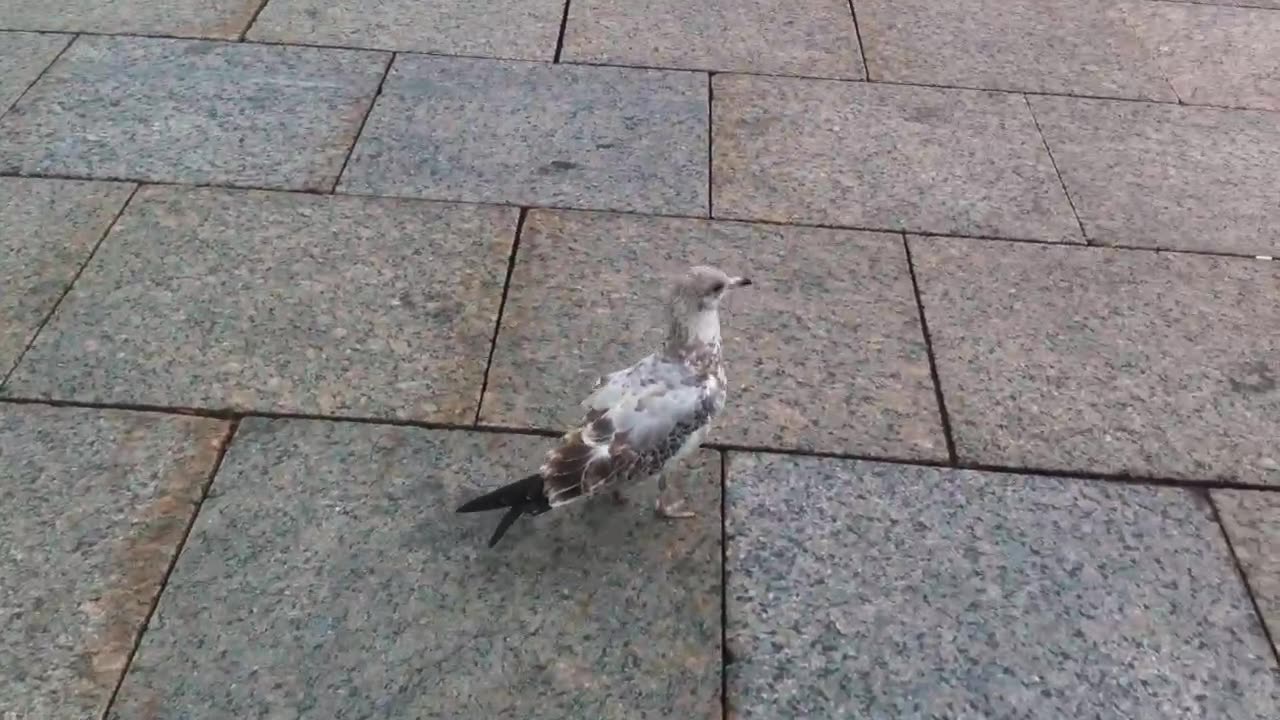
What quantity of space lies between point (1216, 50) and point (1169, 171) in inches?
59.4

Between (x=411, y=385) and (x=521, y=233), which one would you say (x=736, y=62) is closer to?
(x=521, y=233)

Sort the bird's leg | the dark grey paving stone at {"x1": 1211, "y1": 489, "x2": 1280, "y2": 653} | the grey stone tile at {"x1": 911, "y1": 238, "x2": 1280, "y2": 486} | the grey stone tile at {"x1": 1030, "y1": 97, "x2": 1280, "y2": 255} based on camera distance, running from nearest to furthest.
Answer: the dark grey paving stone at {"x1": 1211, "y1": 489, "x2": 1280, "y2": 653} < the bird's leg < the grey stone tile at {"x1": 911, "y1": 238, "x2": 1280, "y2": 486} < the grey stone tile at {"x1": 1030, "y1": 97, "x2": 1280, "y2": 255}

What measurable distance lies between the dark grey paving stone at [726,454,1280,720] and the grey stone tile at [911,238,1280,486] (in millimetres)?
207

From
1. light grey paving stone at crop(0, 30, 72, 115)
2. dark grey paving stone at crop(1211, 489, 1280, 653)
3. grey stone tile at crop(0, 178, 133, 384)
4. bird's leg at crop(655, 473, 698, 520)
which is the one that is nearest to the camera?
dark grey paving stone at crop(1211, 489, 1280, 653)

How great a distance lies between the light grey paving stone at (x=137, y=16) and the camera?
19.2 feet

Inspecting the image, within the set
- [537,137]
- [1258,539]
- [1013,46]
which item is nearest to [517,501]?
[1258,539]

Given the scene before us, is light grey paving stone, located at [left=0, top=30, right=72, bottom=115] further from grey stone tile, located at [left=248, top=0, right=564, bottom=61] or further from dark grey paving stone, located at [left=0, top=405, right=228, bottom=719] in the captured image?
dark grey paving stone, located at [left=0, top=405, right=228, bottom=719]

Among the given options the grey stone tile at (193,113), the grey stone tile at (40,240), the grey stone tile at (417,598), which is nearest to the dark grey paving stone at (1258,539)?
the grey stone tile at (417,598)

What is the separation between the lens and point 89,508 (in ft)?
11.1

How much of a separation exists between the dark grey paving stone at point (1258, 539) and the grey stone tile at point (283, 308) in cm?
246

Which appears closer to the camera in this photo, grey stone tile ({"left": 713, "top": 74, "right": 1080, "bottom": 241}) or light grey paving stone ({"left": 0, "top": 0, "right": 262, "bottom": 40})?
grey stone tile ({"left": 713, "top": 74, "right": 1080, "bottom": 241})

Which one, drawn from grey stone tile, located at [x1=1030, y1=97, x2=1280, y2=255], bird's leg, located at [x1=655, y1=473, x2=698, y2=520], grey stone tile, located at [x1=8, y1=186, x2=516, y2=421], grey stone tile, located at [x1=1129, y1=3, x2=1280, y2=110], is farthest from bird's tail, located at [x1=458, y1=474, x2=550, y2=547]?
grey stone tile, located at [x1=1129, y1=3, x2=1280, y2=110]

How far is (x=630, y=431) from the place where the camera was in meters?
3.12

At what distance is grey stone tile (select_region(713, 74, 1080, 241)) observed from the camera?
4.84 m
